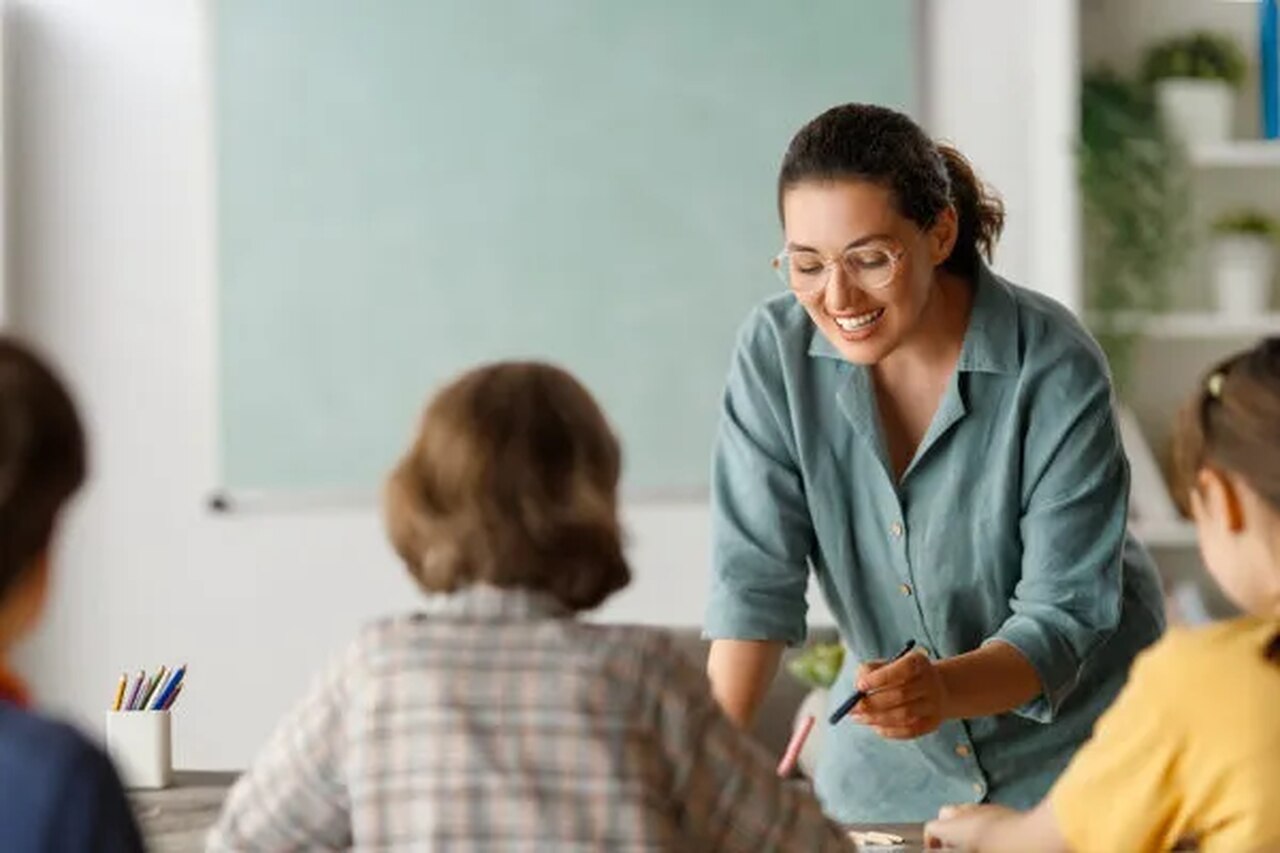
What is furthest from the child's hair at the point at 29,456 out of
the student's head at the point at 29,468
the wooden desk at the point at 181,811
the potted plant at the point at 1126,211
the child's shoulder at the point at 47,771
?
the potted plant at the point at 1126,211

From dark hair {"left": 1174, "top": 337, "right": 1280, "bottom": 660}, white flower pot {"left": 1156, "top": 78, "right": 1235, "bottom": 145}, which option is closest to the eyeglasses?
dark hair {"left": 1174, "top": 337, "right": 1280, "bottom": 660}

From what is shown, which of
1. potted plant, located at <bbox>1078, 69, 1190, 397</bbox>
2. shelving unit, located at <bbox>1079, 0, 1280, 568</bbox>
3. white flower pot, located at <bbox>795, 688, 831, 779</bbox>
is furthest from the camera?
shelving unit, located at <bbox>1079, 0, 1280, 568</bbox>

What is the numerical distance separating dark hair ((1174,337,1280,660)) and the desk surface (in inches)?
20.9

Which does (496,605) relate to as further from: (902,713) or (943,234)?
(943,234)

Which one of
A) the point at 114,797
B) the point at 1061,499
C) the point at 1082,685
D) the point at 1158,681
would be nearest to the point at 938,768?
the point at 1082,685

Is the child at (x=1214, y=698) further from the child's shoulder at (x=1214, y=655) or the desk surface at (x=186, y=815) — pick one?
the desk surface at (x=186, y=815)

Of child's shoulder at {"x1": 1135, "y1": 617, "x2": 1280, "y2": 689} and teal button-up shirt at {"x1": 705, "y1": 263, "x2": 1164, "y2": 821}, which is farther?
teal button-up shirt at {"x1": 705, "y1": 263, "x2": 1164, "y2": 821}

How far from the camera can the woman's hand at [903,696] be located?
2186 millimetres

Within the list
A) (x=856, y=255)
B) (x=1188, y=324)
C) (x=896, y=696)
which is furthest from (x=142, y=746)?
(x=1188, y=324)

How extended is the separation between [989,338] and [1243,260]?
7.94 ft

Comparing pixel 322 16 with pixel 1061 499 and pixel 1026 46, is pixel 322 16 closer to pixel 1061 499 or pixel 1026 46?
pixel 1026 46

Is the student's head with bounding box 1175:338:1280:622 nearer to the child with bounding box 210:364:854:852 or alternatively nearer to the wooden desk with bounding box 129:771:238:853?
the child with bounding box 210:364:854:852

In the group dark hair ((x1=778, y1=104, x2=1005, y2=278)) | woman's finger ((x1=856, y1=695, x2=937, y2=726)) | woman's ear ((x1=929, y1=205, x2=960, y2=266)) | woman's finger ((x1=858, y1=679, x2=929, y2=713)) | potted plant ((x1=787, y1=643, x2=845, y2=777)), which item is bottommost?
potted plant ((x1=787, y1=643, x2=845, y2=777))

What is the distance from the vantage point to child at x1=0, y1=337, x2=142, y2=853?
1387 mm
